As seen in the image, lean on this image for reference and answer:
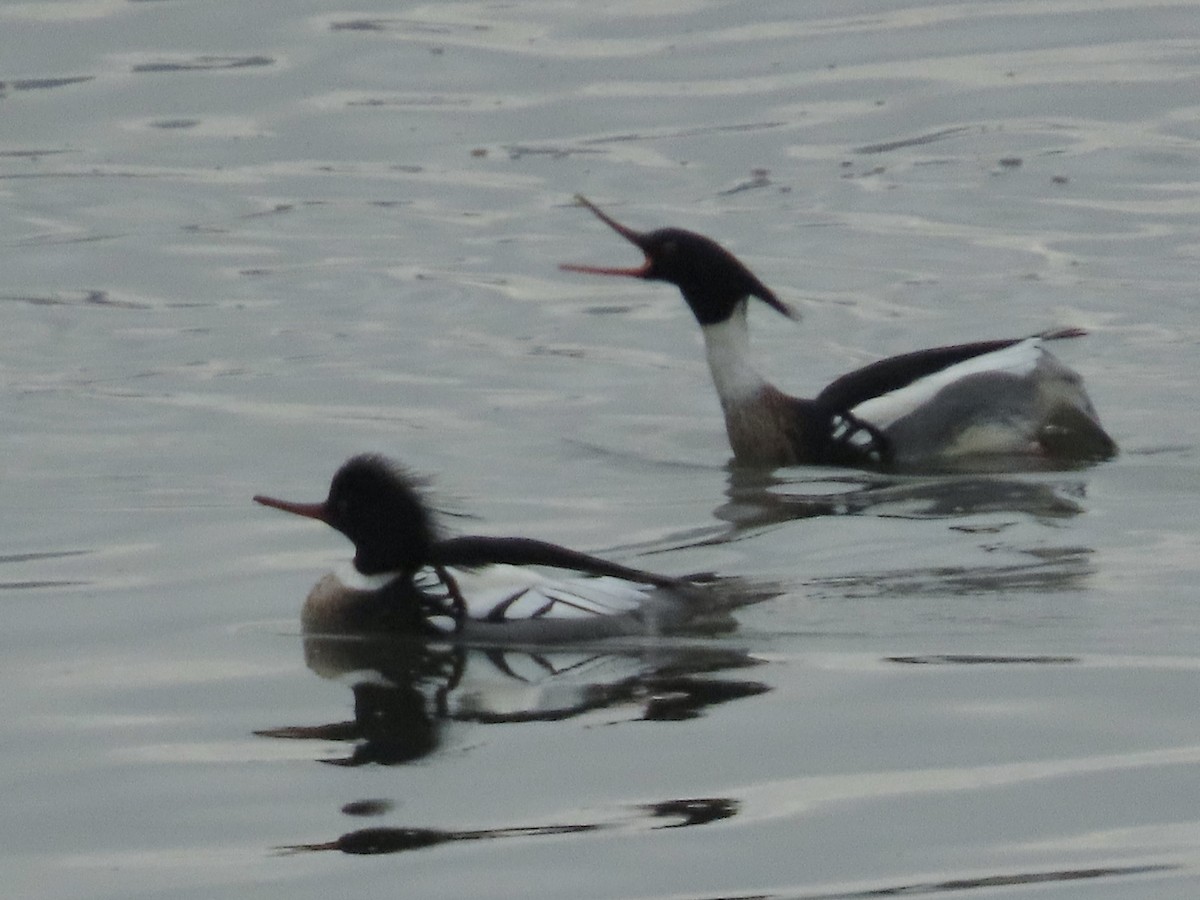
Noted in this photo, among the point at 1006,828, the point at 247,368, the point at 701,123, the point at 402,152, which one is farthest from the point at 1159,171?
the point at 1006,828

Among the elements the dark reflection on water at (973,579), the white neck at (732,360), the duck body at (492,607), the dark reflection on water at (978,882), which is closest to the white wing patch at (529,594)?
the duck body at (492,607)

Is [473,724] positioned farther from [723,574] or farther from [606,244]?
[606,244]

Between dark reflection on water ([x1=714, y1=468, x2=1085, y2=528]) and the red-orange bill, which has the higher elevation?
the red-orange bill

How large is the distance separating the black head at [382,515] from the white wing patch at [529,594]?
113 millimetres

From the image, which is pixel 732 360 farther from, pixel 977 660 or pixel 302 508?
pixel 977 660

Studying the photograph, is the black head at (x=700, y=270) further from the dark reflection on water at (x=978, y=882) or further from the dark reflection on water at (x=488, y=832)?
the dark reflection on water at (x=978, y=882)

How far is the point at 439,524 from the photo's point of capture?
26.1 ft

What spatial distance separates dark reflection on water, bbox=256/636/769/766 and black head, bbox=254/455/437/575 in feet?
0.87

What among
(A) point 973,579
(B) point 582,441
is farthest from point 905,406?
(A) point 973,579

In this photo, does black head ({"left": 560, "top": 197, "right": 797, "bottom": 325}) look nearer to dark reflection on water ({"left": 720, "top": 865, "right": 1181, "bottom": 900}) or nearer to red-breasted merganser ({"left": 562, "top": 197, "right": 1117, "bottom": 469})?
red-breasted merganser ({"left": 562, "top": 197, "right": 1117, "bottom": 469})

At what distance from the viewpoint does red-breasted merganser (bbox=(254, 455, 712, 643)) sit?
7.77 m

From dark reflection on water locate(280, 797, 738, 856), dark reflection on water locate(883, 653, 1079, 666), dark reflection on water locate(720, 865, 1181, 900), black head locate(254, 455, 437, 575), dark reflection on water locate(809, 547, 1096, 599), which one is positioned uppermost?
black head locate(254, 455, 437, 575)

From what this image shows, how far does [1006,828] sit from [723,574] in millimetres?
2820

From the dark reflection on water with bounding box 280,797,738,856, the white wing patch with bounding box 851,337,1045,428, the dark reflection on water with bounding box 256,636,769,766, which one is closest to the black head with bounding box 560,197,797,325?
the white wing patch with bounding box 851,337,1045,428
